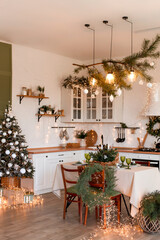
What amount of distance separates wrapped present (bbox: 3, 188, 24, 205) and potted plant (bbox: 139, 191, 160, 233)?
2.37 m

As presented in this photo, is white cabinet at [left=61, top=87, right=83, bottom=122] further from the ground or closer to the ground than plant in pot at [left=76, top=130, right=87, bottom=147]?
further from the ground

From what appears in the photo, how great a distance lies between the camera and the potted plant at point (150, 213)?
13.6 ft

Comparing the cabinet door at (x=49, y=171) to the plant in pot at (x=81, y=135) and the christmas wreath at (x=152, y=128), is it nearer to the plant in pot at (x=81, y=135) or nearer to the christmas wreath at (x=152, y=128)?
the plant in pot at (x=81, y=135)

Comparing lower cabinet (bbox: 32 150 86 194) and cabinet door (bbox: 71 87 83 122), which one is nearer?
lower cabinet (bbox: 32 150 86 194)

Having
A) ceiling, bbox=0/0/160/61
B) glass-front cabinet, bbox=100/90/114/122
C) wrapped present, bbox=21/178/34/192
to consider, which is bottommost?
wrapped present, bbox=21/178/34/192

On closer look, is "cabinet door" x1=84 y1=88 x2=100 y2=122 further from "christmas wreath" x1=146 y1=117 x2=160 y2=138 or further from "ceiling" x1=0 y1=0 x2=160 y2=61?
"ceiling" x1=0 y1=0 x2=160 y2=61

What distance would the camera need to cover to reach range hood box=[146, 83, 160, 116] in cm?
680

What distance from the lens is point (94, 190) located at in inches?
177

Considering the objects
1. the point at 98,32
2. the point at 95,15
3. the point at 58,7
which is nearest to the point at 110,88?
the point at 98,32

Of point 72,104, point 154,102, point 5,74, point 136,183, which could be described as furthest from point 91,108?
point 136,183

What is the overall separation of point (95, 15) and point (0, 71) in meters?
2.46

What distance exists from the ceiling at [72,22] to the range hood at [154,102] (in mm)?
992

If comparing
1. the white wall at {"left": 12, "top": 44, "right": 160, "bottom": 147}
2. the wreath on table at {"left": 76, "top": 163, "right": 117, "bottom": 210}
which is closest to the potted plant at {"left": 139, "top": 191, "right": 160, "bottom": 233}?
the wreath on table at {"left": 76, "top": 163, "right": 117, "bottom": 210}

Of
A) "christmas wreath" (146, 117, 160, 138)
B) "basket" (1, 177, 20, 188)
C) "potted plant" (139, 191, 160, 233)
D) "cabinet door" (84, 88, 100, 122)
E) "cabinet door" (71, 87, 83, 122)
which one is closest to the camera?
"potted plant" (139, 191, 160, 233)
